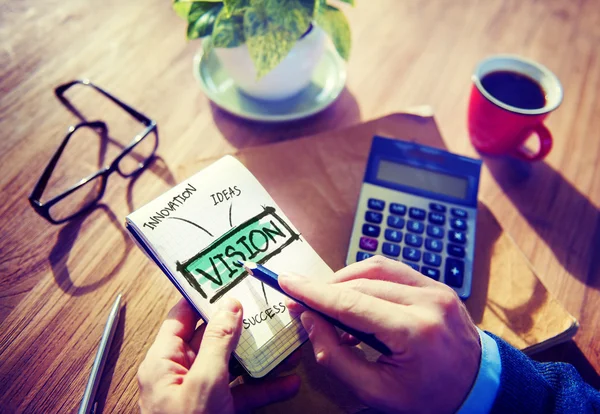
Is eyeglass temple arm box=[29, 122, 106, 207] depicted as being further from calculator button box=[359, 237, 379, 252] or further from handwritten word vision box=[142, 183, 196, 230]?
calculator button box=[359, 237, 379, 252]

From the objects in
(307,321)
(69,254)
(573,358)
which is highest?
(69,254)

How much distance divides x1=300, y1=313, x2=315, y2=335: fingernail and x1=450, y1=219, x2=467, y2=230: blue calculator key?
0.23 m

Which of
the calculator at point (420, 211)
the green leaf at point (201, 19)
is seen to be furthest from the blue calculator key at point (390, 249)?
the green leaf at point (201, 19)

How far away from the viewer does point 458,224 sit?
0.51 meters

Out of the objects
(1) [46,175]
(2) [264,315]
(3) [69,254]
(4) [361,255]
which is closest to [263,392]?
(2) [264,315]

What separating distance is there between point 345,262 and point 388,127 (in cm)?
23

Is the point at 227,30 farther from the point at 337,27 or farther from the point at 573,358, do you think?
the point at 573,358

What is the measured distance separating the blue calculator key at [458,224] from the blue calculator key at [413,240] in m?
0.05

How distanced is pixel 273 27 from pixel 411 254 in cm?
30

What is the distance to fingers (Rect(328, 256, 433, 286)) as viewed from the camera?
1.27 feet

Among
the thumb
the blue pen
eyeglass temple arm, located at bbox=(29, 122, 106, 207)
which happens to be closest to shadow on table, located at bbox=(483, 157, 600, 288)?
the blue pen

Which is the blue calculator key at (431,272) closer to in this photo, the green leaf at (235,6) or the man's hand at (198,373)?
the man's hand at (198,373)

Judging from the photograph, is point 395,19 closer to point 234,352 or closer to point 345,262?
point 345,262

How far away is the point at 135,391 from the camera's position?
40 centimetres
